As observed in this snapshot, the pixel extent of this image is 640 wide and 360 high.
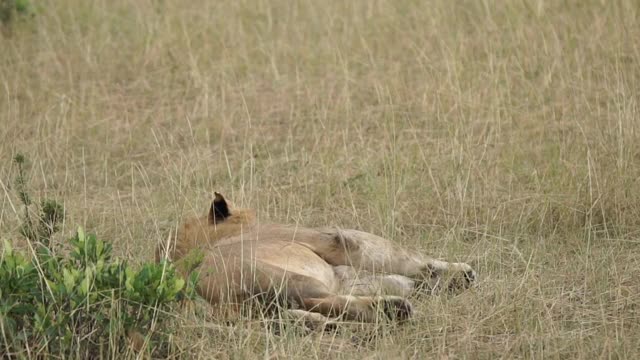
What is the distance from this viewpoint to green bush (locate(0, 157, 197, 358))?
13.9 ft

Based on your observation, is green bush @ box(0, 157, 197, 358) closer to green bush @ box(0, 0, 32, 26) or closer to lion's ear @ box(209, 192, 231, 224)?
lion's ear @ box(209, 192, 231, 224)

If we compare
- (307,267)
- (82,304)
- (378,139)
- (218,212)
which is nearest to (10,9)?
(378,139)

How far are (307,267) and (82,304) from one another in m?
1.19

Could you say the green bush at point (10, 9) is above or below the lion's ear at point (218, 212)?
above

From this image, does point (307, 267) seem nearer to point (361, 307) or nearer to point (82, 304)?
point (361, 307)

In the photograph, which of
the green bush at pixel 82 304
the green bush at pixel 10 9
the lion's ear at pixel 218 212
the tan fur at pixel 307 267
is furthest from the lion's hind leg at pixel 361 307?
the green bush at pixel 10 9

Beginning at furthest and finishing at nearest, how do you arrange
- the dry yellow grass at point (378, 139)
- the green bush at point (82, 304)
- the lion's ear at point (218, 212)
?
the lion's ear at point (218, 212) → the dry yellow grass at point (378, 139) → the green bush at point (82, 304)

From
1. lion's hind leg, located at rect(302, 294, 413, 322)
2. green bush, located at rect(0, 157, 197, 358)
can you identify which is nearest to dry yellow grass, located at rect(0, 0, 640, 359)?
lion's hind leg, located at rect(302, 294, 413, 322)

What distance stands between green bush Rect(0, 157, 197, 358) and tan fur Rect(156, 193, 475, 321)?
37 centimetres

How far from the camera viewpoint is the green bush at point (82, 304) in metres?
4.25

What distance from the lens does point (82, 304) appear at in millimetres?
4297

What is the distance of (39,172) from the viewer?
24.1 ft

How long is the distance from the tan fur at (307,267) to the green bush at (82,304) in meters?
0.37

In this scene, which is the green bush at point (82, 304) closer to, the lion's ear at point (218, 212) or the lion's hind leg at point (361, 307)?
the lion's hind leg at point (361, 307)
